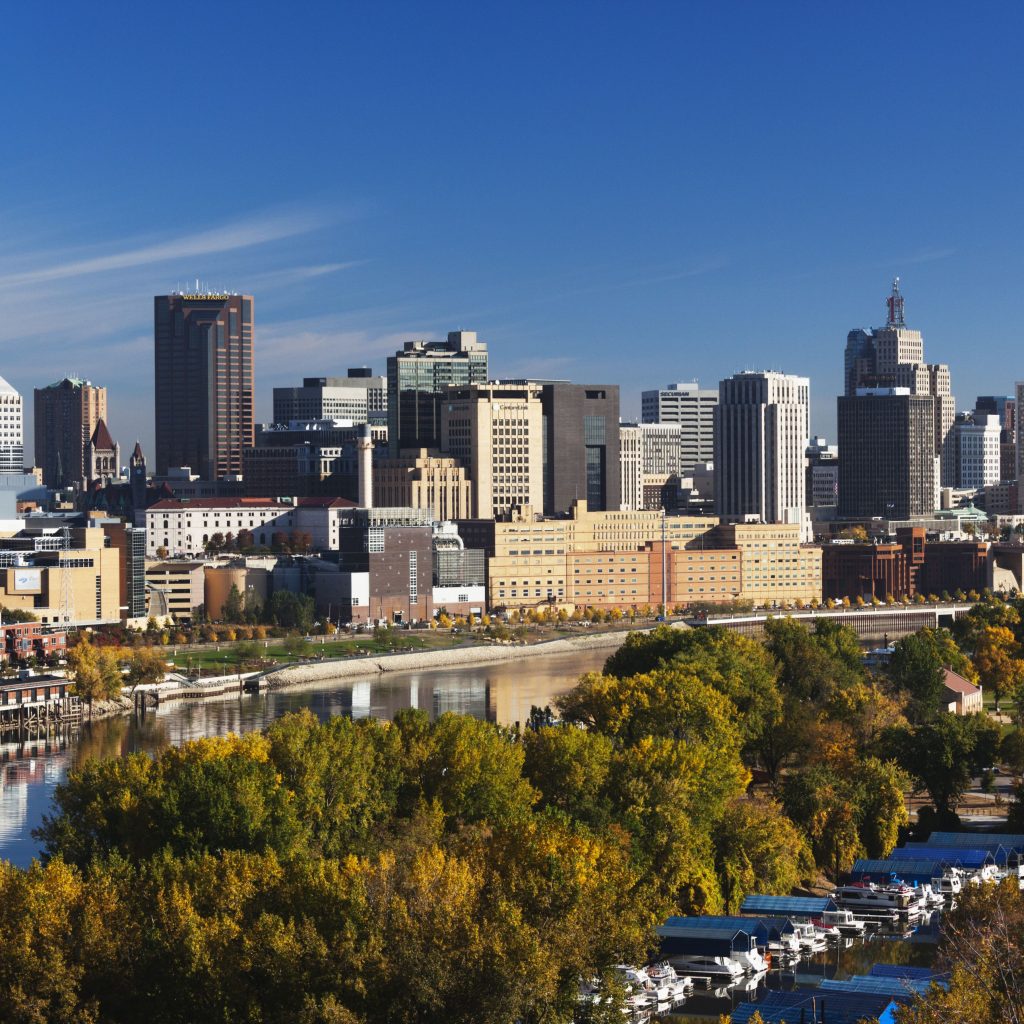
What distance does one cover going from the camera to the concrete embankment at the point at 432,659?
262 feet

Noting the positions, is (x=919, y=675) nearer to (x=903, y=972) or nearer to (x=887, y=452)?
(x=903, y=972)

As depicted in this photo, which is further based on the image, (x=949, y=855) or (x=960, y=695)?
(x=960, y=695)

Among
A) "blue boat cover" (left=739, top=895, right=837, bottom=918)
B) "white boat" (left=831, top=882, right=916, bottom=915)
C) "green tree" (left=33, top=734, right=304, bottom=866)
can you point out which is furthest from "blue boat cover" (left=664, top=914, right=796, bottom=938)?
"green tree" (left=33, top=734, right=304, bottom=866)

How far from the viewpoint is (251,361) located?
164375 mm

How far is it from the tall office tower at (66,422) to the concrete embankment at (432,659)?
98477 millimetres

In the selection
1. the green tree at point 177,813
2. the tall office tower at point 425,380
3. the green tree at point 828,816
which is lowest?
the green tree at point 828,816

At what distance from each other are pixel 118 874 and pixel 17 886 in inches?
110

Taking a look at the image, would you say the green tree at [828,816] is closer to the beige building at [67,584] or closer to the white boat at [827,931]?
the white boat at [827,931]

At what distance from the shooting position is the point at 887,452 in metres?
159

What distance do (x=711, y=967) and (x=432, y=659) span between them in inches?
2297

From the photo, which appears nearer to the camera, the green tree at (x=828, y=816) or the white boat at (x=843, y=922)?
the white boat at (x=843, y=922)

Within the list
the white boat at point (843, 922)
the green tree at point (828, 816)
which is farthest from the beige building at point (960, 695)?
the white boat at point (843, 922)

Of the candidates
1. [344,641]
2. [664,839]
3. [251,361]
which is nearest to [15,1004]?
[664,839]

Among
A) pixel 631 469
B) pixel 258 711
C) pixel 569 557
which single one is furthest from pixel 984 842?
pixel 631 469
